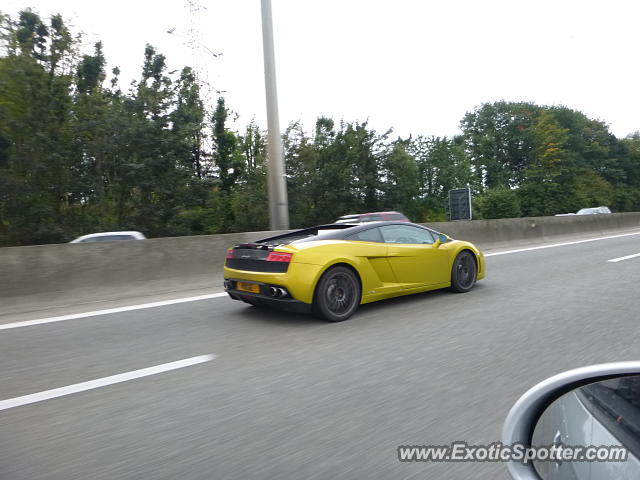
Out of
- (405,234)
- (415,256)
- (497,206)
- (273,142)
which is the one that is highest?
(273,142)

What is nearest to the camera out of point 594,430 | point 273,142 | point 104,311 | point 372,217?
point 594,430

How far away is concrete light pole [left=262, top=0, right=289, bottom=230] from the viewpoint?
1050 cm

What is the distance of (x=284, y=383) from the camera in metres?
3.73

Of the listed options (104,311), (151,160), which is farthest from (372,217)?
(151,160)

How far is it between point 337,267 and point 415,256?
4.70 feet

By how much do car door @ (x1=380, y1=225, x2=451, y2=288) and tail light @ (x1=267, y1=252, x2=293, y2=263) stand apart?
1.53 m

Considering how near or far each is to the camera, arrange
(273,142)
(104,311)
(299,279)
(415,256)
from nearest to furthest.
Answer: (299,279)
(104,311)
(415,256)
(273,142)

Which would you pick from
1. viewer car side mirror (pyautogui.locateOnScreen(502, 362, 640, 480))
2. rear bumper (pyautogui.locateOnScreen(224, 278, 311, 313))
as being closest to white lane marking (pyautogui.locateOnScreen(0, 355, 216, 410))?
rear bumper (pyautogui.locateOnScreen(224, 278, 311, 313))

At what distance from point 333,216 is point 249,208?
6258 mm

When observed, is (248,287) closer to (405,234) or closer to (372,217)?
(405,234)

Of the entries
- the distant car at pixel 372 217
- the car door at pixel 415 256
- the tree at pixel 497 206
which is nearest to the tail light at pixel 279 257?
the car door at pixel 415 256

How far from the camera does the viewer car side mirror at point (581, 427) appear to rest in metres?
1.19

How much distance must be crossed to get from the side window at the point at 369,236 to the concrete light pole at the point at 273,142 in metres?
4.13

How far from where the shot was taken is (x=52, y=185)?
26.5 metres
